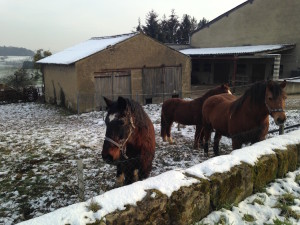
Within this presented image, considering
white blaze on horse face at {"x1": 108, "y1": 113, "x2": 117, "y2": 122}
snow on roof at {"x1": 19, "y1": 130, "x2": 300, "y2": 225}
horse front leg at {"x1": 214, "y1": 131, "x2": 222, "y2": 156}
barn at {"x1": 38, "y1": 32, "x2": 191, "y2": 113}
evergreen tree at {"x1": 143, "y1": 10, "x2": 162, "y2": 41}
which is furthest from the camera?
evergreen tree at {"x1": 143, "y1": 10, "x2": 162, "y2": 41}

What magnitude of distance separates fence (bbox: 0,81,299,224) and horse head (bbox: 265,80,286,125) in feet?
6.46

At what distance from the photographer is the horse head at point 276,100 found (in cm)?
444

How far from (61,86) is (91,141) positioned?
888cm

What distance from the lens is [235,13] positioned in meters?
23.5

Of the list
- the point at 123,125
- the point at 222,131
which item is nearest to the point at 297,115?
the point at 222,131

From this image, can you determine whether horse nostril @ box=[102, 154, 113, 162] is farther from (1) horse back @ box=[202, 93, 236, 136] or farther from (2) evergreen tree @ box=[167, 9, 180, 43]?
(2) evergreen tree @ box=[167, 9, 180, 43]

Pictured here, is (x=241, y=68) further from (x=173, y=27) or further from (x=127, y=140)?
(x=173, y=27)

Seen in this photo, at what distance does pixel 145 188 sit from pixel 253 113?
127 inches

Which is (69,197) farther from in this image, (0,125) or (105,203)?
(0,125)

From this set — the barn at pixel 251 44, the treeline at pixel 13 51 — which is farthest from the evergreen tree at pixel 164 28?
the treeline at pixel 13 51

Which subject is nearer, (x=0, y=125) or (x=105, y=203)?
(x=105, y=203)

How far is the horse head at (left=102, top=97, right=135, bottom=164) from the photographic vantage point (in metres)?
3.51

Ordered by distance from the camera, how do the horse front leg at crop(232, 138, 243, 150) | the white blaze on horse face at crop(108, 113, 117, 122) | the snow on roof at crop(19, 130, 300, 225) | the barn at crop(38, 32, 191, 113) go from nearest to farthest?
the snow on roof at crop(19, 130, 300, 225), the white blaze on horse face at crop(108, 113, 117, 122), the horse front leg at crop(232, 138, 243, 150), the barn at crop(38, 32, 191, 113)

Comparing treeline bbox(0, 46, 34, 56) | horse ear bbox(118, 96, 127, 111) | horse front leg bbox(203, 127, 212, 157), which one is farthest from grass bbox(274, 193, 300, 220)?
treeline bbox(0, 46, 34, 56)
